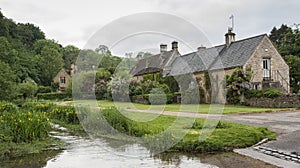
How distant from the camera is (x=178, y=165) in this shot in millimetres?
8656

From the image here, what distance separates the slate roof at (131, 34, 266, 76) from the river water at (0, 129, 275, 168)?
61.5 feet

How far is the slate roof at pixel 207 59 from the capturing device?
102ft

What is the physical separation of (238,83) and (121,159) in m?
21.3

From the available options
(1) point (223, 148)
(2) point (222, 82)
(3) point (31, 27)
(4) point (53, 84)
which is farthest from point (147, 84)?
(3) point (31, 27)

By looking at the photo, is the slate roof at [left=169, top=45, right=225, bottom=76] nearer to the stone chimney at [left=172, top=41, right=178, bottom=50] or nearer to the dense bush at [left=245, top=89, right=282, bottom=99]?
the stone chimney at [left=172, top=41, right=178, bottom=50]

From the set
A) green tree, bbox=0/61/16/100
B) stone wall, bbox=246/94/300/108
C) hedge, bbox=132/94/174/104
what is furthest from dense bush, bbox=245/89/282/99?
green tree, bbox=0/61/16/100

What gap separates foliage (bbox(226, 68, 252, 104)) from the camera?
28859 mm

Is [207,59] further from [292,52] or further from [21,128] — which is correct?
[21,128]

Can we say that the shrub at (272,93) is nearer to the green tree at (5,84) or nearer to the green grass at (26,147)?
the green grass at (26,147)

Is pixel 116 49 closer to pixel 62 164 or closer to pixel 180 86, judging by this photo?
pixel 62 164

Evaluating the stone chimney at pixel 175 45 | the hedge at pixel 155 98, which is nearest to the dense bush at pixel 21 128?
the hedge at pixel 155 98

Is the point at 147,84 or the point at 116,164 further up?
the point at 147,84

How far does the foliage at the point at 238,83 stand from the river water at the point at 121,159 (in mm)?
19419

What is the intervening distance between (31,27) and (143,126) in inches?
Result: 3300
